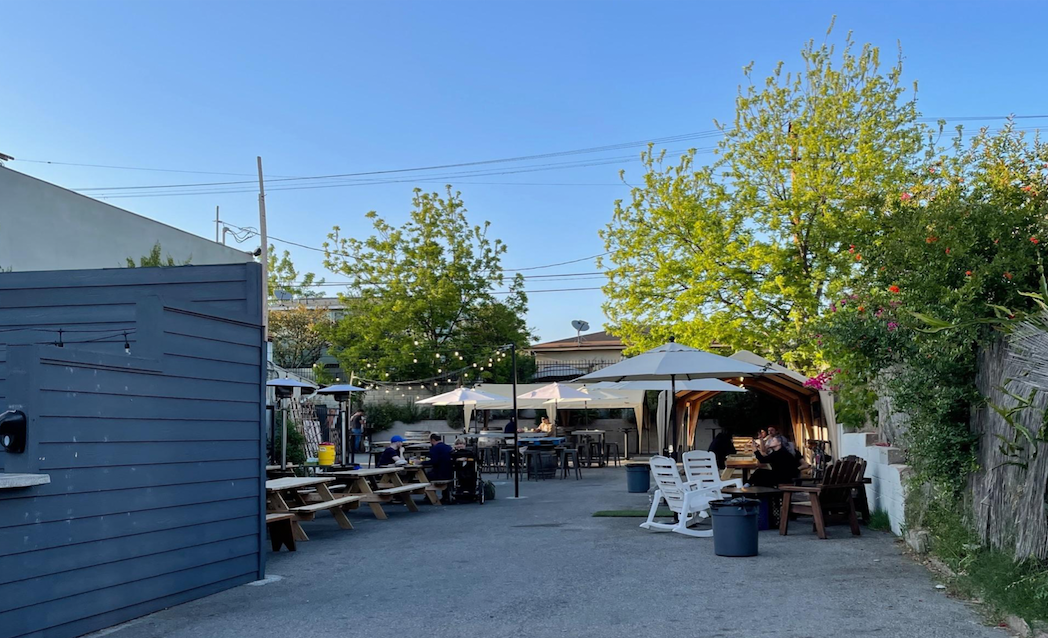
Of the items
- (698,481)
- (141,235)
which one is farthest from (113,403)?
(141,235)

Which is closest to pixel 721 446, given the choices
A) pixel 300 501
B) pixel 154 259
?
pixel 300 501

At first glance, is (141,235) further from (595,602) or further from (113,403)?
(595,602)

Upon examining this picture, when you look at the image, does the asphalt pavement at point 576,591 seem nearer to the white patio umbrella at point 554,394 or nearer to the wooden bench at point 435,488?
the wooden bench at point 435,488

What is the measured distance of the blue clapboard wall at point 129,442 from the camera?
6344 millimetres

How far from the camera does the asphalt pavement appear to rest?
21.7ft

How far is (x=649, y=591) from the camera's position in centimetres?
791

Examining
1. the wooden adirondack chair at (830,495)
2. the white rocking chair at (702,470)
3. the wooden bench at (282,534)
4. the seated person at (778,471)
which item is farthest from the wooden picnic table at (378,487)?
the wooden adirondack chair at (830,495)

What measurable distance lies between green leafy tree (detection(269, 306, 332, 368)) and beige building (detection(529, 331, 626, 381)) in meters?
9.85

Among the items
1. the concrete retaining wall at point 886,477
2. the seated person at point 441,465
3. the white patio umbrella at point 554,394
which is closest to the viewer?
the concrete retaining wall at point 886,477

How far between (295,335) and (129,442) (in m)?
35.8

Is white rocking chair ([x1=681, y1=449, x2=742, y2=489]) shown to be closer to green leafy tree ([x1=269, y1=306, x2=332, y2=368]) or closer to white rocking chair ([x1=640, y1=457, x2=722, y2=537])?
white rocking chair ([x1=640, y1=457, x2=722, y2=537])

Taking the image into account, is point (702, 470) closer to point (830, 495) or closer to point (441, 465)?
point (830, 495)

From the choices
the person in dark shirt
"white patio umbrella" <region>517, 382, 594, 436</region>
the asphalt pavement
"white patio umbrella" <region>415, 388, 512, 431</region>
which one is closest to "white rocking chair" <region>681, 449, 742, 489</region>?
the asphalt pavement

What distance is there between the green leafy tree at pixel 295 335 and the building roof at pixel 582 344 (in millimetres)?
9823
